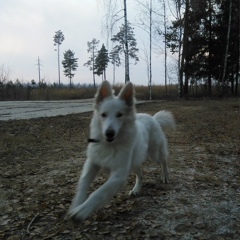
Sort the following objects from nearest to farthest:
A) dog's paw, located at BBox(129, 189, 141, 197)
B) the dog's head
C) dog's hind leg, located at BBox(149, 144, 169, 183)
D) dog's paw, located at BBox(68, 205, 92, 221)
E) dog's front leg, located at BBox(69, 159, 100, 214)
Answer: dog's paw, located at BBox(68, 205, 92, 221) → dog's front leg, located at BBox(69, 159, 100, 214) → the dog's head → dog's paw, located at BBox(129, 189, 141, 197) → dog's hind leg, located at BBox(149, 144, 169, 183)

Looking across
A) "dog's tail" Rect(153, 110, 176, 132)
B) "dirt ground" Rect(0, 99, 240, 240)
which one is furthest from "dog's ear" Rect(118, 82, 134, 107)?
"dog's tail" Rect(153, 110, 176, 132)

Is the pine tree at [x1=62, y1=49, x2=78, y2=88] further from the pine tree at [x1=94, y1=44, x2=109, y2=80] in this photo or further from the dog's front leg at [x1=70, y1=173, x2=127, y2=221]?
the dog's front leg at [x1=70, y1=173, x2=127, y2=221]

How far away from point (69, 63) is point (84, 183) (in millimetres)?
81535

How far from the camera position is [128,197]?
4.36 m

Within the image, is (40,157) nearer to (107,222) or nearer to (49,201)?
(49,201)

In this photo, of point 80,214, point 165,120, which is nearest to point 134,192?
point 165,120

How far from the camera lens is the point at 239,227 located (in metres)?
3.42

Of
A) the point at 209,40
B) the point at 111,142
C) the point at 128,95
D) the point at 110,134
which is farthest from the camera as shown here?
the point at 209,40

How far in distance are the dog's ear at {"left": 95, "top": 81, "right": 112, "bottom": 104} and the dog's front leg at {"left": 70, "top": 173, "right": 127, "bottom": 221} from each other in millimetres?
966

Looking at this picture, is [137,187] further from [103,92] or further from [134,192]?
[103,92]

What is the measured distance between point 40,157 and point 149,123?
312 cm

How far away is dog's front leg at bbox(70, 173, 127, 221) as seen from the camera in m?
2.91

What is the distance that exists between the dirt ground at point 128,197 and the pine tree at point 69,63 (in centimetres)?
7618

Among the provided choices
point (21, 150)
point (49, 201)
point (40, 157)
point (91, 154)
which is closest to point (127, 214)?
point (91, 154)
